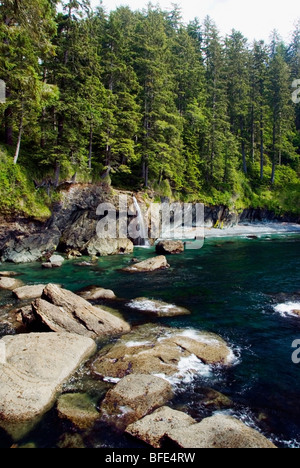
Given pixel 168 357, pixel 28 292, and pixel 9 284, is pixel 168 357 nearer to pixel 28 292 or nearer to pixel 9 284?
pixel 28 292

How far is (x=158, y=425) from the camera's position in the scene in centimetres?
542

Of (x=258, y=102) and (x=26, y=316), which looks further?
(x=258, y=102)

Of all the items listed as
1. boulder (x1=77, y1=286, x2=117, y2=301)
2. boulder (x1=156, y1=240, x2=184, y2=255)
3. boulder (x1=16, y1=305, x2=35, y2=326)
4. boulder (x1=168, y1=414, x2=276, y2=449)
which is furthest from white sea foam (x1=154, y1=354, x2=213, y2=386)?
boulder (x1=156, y1=240, x2=184, y2=255)

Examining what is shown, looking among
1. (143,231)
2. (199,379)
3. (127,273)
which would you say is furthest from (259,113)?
(199,379)

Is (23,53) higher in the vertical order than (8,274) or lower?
higher

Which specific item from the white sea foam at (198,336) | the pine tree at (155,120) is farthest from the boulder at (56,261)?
the pine tree at (155,120)

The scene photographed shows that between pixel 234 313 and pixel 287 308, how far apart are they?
2495 mm

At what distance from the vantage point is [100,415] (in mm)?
5941

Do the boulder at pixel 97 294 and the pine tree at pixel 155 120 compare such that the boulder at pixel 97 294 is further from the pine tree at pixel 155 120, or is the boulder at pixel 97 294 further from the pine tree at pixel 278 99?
the pine tree at pixel 278 99

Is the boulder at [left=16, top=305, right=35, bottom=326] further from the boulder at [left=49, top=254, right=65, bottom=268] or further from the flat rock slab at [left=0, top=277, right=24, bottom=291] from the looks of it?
the boulder at [left=49, top=254, right=65, bottom=268]

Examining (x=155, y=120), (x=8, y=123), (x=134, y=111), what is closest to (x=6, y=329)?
(x=8, y=123)

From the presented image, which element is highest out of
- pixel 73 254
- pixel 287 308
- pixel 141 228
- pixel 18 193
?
Result: pixel 18 193
